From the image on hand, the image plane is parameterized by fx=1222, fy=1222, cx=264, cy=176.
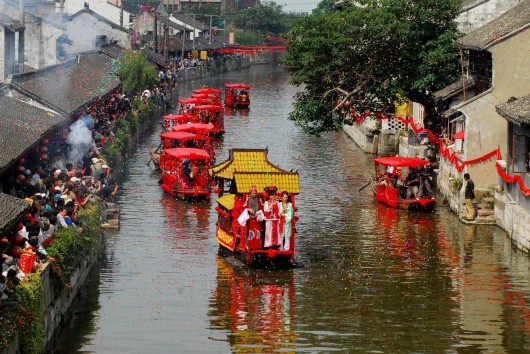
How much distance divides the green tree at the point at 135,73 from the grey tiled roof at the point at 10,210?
55437mm

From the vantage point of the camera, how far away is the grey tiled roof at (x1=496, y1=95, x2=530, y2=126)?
39.4 meters

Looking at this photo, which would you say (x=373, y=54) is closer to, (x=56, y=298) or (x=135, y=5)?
(x=56, y=298)

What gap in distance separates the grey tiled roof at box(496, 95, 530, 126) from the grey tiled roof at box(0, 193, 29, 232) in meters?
18.9

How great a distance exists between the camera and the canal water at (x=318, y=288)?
29828 millimetres

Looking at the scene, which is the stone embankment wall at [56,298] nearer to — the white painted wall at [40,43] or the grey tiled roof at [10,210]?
the grey tiled roof at [10,210]

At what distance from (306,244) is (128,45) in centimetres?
6389

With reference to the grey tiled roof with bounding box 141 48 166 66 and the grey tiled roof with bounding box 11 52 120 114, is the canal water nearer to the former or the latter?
the grey tiled roof with bounding box 11 52 120 114

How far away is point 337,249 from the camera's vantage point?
4106 centimetres

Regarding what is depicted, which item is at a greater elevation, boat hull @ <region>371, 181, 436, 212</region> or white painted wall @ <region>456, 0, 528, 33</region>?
white painted wall @ <region>456, 0, 528, 33</region>

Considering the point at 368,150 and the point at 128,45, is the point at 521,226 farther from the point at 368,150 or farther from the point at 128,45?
the point at 128,45

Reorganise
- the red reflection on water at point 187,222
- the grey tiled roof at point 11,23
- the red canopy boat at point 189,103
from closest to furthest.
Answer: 1. the red reflection on water at point 187,222
2. the grey tiled roof at point 11,23
3. the red canopy boat at point 189,103

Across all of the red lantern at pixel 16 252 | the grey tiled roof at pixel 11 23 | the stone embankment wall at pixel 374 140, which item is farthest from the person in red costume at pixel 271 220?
the stone embankment wall at pixel 374 140

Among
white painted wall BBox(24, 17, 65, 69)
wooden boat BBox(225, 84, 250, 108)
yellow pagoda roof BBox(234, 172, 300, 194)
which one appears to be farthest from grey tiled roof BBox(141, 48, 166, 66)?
yellow pagoda roof BBox(234, 172, 300, 194)

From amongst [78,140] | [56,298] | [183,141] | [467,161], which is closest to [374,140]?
[183,141]
